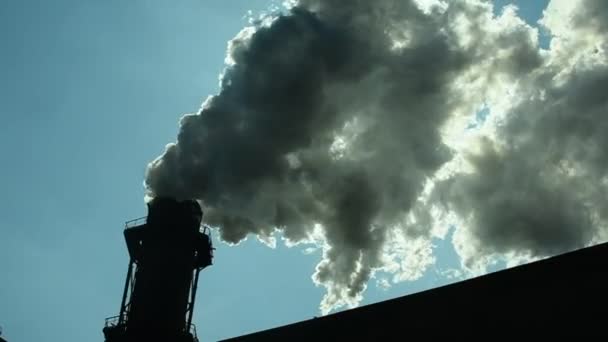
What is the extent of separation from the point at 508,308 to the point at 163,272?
35.9 ft

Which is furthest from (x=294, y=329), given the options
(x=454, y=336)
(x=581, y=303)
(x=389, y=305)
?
(x=581, y=303)

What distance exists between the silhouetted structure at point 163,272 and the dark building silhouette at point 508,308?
5996mm

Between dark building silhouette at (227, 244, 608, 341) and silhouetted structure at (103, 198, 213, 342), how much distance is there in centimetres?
600

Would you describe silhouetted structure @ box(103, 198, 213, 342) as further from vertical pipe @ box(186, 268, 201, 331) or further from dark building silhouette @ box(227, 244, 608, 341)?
dark building silhouette @ box(227, 244, 608, 341)

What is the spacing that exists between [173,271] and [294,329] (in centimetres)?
542

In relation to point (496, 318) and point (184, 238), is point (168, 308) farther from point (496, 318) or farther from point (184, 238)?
point (496, 318)

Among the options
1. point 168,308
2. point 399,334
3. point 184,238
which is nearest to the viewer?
point 399,334

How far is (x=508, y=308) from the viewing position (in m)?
12.7

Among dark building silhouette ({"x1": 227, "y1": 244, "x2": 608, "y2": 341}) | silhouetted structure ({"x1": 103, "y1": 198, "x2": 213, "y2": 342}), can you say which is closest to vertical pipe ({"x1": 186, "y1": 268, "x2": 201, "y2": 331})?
silhouetted structure ({"x1": 103, "y1": 198, "x2": 213, "y2": 342})

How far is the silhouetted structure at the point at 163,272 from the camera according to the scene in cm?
1805

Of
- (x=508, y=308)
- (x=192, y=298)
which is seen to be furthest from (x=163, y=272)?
(x=508, y=308)

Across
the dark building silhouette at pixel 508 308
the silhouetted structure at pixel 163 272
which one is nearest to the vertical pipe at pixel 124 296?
the silhouetted structure at pixel 163 272

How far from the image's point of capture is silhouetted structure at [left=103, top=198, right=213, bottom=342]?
59.2 ft

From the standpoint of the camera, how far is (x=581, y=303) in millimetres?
11836
